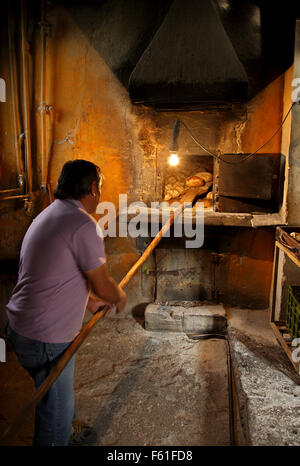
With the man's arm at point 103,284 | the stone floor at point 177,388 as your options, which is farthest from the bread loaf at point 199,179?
the man's arm at point 103,284

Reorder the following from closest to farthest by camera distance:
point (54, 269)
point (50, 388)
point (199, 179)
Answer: point (54, 269)
point (50, 388)
point (199, 179)

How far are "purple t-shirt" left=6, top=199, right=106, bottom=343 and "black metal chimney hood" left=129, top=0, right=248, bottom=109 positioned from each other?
2.64 m

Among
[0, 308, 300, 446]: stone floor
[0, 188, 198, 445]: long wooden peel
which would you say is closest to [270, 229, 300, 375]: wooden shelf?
[0, 308, 300, 446]: stone floor

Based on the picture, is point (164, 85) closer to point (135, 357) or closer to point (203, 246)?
point (203, 246)

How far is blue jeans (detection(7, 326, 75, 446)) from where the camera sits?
2238mm

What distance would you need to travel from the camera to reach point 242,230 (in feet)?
15.9

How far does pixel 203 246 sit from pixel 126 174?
1.54 metres

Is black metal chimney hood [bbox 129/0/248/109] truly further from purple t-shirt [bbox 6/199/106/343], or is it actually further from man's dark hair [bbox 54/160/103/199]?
purple t-shirt [bbox 6/199/106/343]

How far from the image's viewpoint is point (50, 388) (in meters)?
2.26

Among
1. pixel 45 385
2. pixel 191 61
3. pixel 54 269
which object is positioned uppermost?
pixel 191 61

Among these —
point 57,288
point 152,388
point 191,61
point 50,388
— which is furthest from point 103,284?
point 191,61

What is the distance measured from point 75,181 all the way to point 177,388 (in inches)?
100

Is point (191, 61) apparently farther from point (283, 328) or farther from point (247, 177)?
point (283, 328)

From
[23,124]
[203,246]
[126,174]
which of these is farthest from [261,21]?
[23,124]
